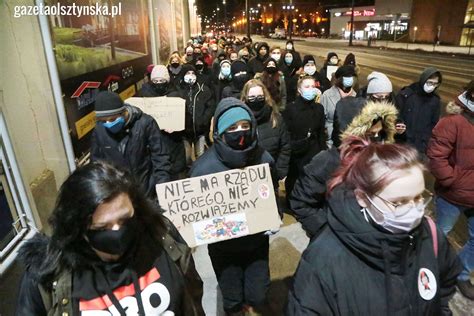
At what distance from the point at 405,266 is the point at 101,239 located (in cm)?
131

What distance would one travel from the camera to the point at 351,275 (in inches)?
62.7

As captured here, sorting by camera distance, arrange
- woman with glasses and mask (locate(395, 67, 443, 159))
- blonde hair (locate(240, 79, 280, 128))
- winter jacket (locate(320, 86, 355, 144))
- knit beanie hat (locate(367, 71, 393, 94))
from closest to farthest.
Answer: blonde hair (locate(240, 79, 280, 128))
knit beanie hat (locate(367, 71, 393, 94))
woman with glasses and mask (locate(395, 67, 443, 159))
winter jacket (locate(320, 86, 355, 144))

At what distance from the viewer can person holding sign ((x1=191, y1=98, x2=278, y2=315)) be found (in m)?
2.75

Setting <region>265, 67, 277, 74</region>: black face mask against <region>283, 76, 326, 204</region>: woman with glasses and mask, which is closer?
<region>283, 76, 326, 204</region>: woman with glasses and mask

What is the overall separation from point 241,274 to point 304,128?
2114 millimetres

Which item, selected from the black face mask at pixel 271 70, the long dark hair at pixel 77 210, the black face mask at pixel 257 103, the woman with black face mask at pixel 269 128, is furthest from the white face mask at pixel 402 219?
the black face mask at pixel 271 70

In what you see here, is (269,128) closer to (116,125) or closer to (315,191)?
(315,191)

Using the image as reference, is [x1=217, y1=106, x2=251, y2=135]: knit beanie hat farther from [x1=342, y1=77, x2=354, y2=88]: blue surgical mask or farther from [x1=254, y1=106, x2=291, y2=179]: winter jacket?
[x1=342, y1=77, x2=354, y2=88]: blue surgical mask

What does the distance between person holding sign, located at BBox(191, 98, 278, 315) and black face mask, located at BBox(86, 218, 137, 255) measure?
4.18ft

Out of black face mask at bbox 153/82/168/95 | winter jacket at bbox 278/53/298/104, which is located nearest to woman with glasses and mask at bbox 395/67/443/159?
black face mask at bbox 153/82/168/95

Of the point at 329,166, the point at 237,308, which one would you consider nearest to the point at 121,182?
the point at 329,166

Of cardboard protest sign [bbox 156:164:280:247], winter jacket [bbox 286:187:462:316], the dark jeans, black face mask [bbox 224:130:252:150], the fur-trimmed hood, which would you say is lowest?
the dark jeans

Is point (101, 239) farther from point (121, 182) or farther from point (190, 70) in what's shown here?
point (190, 70)

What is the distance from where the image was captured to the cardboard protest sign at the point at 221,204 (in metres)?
2.67
